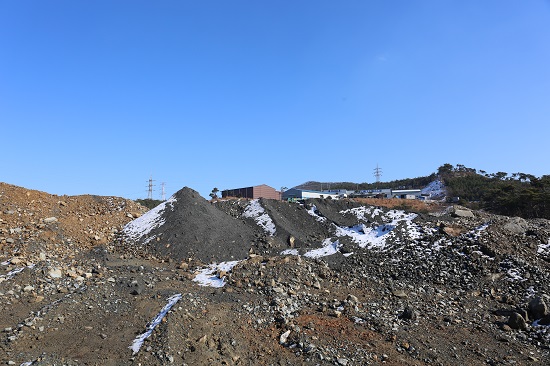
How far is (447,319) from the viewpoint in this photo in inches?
319

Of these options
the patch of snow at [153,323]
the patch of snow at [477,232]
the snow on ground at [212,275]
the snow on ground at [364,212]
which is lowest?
the patch of snow at [153,323]

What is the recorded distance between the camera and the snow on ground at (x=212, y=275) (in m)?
9.98

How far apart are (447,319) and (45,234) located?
11797mm

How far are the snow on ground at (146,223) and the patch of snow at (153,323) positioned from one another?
6.50 m

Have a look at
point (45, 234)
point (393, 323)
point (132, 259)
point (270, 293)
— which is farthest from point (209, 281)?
point (45, 234)

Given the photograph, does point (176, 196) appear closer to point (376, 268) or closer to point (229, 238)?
point (229, 238)

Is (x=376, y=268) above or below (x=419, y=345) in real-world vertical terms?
above

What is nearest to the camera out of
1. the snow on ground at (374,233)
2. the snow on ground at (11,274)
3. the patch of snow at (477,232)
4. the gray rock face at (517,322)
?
the gray rock face at (517,322)

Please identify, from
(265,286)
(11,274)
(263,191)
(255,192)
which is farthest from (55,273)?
(263,191)

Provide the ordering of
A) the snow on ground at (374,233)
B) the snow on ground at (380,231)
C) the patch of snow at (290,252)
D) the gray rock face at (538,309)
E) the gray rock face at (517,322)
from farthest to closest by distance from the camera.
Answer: the snow on ground at (380,231) → the snow on ground at (374,233) → the patch of snow at (290,252) → the gray rock face at (538,309) → the gray rock face at (517,322)

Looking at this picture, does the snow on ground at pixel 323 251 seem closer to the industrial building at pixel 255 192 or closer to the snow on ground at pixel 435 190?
the industrial building at pixel 255 192

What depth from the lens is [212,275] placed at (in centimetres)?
1063

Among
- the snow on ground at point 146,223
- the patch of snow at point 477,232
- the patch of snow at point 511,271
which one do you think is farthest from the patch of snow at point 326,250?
the snow on ground at point 146,223

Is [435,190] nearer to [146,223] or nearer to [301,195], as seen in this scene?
[301,195]
